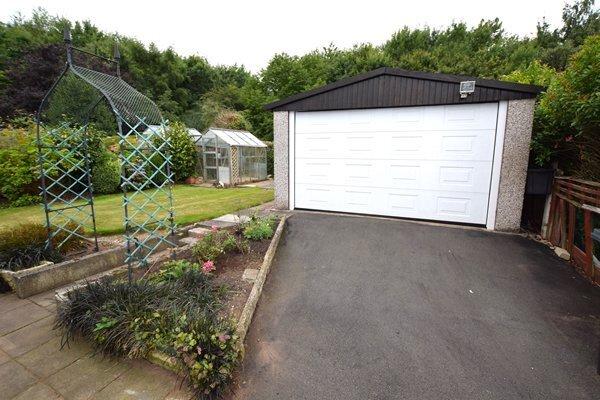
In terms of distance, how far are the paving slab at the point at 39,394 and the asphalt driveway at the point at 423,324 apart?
1.30 meters

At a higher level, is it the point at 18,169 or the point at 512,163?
the point at 512,163

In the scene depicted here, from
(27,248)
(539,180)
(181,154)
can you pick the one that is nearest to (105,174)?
(181,154)

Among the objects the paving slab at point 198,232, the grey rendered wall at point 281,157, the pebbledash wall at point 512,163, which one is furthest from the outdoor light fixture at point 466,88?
the paving slab at point 198,232

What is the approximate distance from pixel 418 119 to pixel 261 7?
27.2 feet

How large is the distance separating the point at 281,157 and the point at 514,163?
14.8 feet

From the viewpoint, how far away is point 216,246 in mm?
4016

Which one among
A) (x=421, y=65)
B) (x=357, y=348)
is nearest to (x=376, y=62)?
(x=421, y=65)

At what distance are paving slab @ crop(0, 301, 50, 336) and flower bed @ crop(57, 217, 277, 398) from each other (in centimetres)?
50

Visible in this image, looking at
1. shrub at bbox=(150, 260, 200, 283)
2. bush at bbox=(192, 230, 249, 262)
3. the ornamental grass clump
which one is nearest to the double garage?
bush at bbox=(192, 230, 249, 262)

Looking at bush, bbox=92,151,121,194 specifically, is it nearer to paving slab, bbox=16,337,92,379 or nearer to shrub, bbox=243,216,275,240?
shrub, bbox=243,216,275,240

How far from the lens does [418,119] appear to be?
5320 mm

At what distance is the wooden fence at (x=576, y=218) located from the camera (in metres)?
3.48

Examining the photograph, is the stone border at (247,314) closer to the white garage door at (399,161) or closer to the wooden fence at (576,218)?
the white garage door at (399,161)

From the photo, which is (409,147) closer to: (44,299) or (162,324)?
(162,324)
